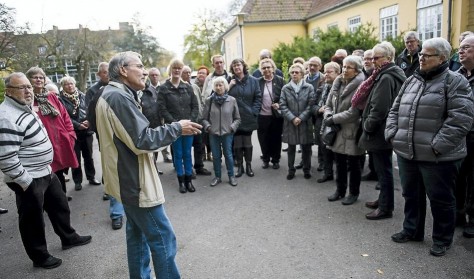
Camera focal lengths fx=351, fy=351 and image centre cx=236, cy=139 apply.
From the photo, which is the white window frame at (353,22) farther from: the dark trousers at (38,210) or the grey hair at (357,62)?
the dark trousers at (38,210)

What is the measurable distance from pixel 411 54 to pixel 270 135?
289cm

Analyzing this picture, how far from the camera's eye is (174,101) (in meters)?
5.93

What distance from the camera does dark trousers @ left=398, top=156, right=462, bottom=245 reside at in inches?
136

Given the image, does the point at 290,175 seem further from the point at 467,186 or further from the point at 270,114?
the point at 467,186

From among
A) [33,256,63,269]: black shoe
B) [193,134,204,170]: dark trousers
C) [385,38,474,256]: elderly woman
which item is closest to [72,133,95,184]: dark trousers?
[193,134,204,170]: dark trousers

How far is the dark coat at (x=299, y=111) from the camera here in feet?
20.4

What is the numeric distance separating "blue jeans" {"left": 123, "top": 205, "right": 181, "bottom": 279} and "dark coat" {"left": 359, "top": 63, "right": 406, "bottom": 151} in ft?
9.01

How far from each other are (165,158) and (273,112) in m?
2.98

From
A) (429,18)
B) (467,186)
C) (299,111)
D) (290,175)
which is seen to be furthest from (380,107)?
(429,18)

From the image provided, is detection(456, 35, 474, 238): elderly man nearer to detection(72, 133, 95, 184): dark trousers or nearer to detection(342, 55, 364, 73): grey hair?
detection(342, 55, 364, 73): grey hair

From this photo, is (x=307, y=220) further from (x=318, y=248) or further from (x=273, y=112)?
(x=273, y=112)

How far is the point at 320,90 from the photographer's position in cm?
629

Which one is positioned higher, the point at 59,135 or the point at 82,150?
the point at 59,135

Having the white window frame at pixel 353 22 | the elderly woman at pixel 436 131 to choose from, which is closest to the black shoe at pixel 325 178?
the elderly woman at pixel 436 131
